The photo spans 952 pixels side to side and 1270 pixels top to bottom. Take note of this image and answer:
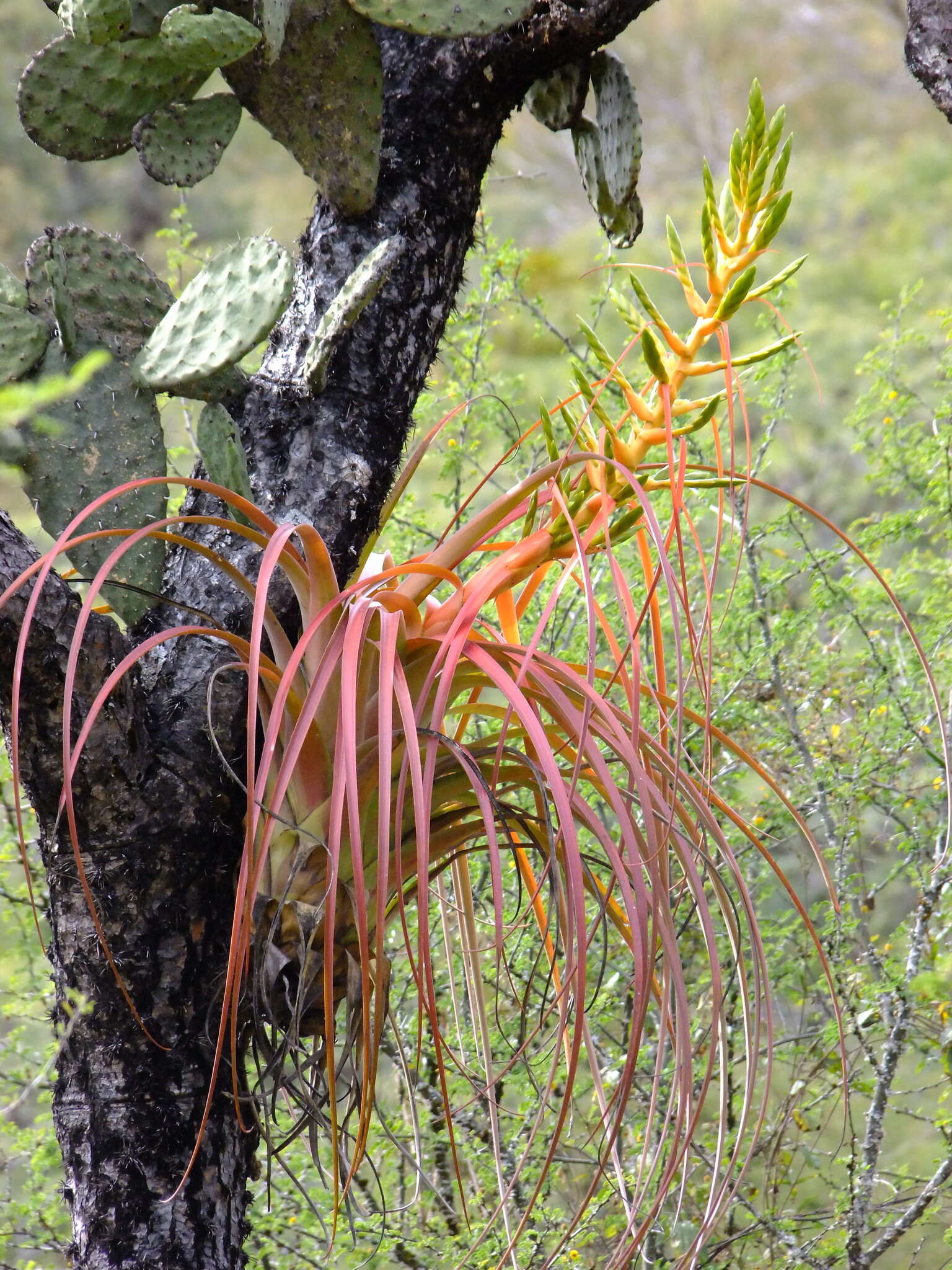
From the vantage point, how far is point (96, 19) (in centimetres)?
101

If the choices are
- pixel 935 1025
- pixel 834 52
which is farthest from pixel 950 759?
pixel 834 52

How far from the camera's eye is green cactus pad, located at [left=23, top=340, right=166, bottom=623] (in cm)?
99

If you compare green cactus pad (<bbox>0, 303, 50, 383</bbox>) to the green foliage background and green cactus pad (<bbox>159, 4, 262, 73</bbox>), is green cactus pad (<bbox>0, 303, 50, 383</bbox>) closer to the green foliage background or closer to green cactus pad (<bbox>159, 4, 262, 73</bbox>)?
green cactus pad (<bbox>159, 4, 262, 73</bbox>)

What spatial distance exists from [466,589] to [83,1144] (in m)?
0.56

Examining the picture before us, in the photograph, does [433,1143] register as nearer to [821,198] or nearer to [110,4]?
[110,4]

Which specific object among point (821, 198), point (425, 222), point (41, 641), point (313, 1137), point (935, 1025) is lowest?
point (313, 1137)

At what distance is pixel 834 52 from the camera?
1030 cm

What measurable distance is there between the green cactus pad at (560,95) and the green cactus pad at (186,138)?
1.11 feet

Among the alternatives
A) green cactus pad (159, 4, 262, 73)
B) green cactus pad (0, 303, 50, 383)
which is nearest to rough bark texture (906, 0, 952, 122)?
green cactus pad (159, 4, 262, 73)

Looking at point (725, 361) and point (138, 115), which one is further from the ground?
point (138, 115)

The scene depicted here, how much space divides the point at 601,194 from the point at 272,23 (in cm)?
43

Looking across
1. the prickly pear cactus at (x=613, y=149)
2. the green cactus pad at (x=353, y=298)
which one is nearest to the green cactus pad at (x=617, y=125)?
the prickly pear cactus at (x=613, y=149)

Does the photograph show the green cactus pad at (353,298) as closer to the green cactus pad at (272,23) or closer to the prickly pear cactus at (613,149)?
the green cactus pad at (272,23)

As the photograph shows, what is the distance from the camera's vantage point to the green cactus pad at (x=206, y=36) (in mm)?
968
